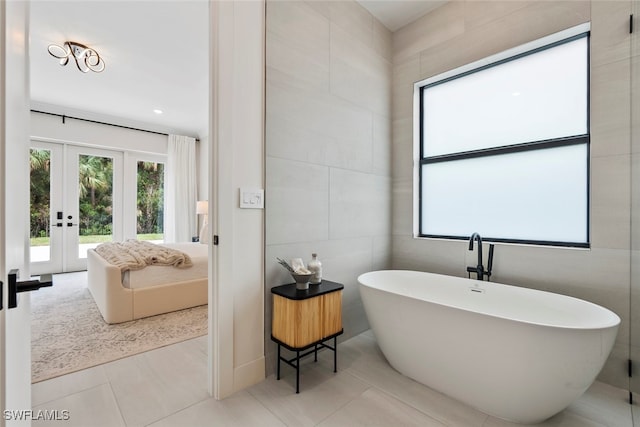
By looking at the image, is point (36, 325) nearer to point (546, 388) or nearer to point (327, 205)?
point (327, 205)

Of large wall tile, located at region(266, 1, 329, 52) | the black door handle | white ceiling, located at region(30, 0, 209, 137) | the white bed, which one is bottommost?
the white bed

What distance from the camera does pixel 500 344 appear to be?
1.45 metres

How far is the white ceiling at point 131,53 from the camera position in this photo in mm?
2561

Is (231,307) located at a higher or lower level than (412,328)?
higher

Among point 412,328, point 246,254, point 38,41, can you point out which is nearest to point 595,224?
point 412,328

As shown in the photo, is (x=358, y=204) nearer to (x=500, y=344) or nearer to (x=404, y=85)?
(x=404, y=85)

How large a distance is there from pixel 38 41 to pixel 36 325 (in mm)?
2822

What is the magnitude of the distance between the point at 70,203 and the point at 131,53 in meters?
3.23

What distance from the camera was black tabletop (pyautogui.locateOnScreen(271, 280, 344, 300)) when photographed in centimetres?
178

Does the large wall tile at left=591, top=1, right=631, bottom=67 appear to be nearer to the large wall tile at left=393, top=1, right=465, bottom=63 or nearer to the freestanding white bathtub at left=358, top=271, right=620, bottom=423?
the large wall tile at left=393, top=1, right=465, bottom=63

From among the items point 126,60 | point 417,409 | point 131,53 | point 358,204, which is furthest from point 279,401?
point 126,60

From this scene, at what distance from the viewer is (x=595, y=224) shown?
1892 mm

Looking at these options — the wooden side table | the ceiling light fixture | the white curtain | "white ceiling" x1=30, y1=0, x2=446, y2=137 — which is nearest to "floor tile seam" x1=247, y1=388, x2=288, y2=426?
the wooden side table

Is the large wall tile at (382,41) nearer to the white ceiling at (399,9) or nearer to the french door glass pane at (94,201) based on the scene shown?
the white ceiling at (399,9)
